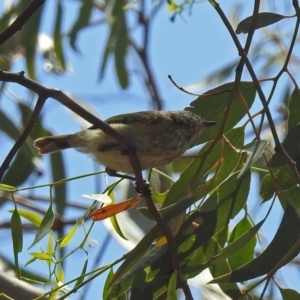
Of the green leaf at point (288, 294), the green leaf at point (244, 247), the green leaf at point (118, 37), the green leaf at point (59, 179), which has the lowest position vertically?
the green leaf at point (288, 294)

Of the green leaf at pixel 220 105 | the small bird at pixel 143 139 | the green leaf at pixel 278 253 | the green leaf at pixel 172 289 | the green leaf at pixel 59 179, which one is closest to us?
the green leaf at pixel 172 289

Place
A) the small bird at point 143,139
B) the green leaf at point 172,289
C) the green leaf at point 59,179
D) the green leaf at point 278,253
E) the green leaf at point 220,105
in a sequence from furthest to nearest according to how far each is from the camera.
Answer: the green leaf at point 59,179 → the small bird at point 143,139 → the green leaf at point 220,105 → the green leaf at point 278,253 → the green leaf at point 172,289

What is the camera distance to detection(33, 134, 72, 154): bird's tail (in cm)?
237

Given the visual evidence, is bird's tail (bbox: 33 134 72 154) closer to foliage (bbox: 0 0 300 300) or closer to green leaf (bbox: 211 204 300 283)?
foliage (bbox: 0 0 300 300)

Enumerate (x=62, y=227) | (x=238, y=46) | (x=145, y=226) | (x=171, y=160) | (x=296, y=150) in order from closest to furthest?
1. (x=238, y=46)
2. (x=296, y=150)
3. (x=171, y=160)
4. (x=145, y=226)
5. (x=62, y=227)

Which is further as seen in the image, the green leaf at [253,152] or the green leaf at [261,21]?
the green leaf at [261,21]

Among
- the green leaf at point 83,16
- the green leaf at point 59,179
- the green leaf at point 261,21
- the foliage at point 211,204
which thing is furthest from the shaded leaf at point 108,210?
the green leaf at point 83,16

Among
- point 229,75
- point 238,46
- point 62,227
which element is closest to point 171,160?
point 238,46

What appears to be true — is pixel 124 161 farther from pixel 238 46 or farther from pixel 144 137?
pixel 238 46

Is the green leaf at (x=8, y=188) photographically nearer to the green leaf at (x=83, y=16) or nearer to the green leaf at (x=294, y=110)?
the green leaf at (x=294, y=110)

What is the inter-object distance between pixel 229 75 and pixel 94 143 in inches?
80.5

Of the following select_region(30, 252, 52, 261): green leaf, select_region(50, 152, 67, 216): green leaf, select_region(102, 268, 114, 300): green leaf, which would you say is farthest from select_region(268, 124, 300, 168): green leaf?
select_region(50, 152, 67, 216): green leaf

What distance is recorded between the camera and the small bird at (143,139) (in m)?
2.15

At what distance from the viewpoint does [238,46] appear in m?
1.70
